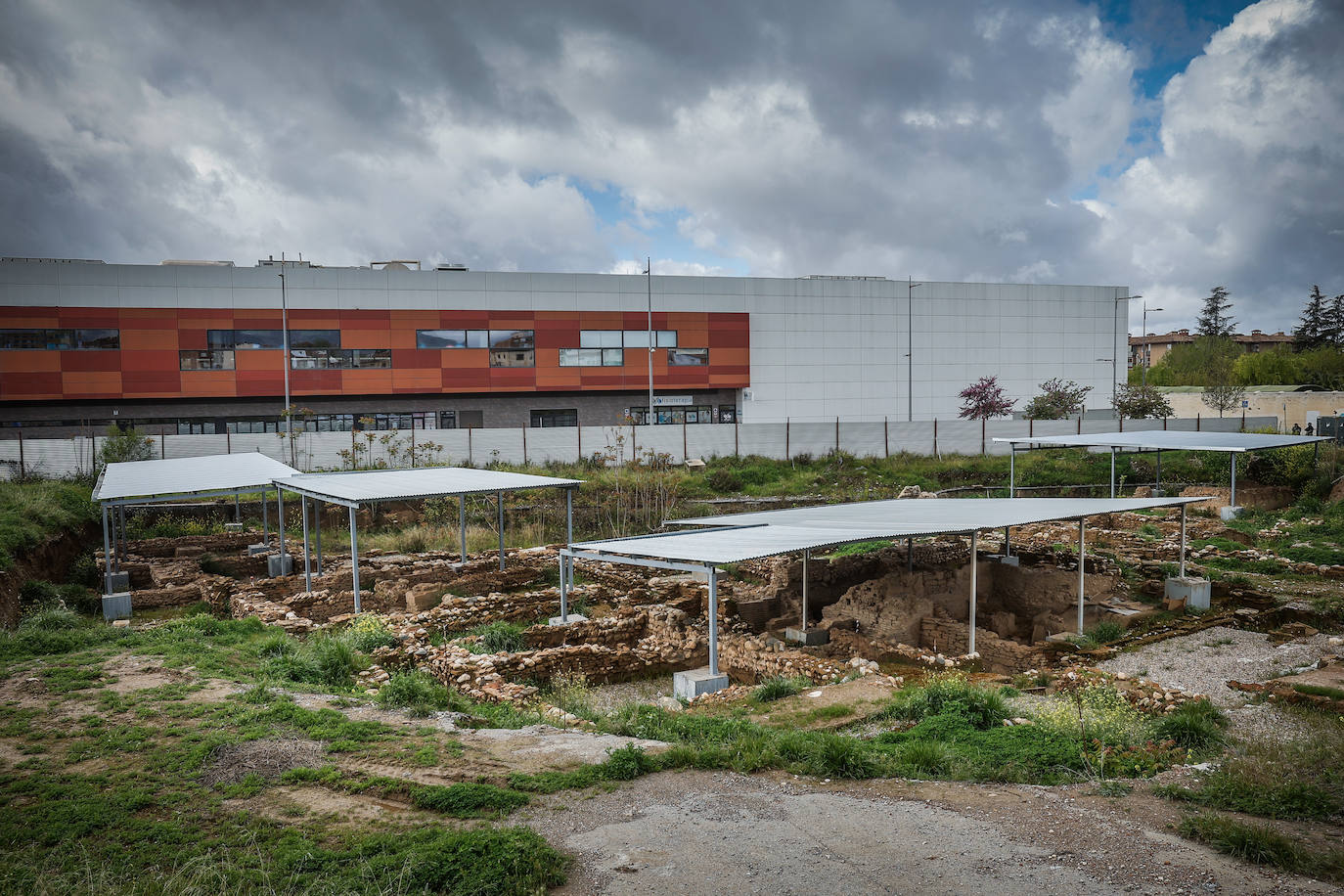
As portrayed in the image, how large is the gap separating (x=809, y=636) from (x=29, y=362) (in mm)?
40424

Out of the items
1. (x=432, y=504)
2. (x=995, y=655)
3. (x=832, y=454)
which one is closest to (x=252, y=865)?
(x=995, y=655)

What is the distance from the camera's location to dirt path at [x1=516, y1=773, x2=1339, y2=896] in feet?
17.5

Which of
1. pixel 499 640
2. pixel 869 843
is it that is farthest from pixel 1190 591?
pixel 499 640

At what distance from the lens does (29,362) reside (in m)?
36.8

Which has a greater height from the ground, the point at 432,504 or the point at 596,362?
the point at 596,362

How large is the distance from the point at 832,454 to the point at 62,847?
105 feet

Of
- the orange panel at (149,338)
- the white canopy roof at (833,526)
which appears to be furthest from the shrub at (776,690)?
the orange panel at (149,338)

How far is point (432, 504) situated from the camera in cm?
2630

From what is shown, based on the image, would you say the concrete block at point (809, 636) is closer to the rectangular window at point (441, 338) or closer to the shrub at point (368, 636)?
the shrub at point (368, 636)

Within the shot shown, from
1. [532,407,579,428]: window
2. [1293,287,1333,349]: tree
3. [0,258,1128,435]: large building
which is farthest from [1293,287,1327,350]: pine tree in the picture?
[532,407,579,428]: window

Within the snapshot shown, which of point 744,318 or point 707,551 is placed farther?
point 744,318

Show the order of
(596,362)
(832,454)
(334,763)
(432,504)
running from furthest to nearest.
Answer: (596,362), (832,454), (432,504), (334,763)

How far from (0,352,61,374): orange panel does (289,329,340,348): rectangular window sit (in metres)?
10.4

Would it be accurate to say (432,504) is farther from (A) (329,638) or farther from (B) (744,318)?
(B) (744,318)
